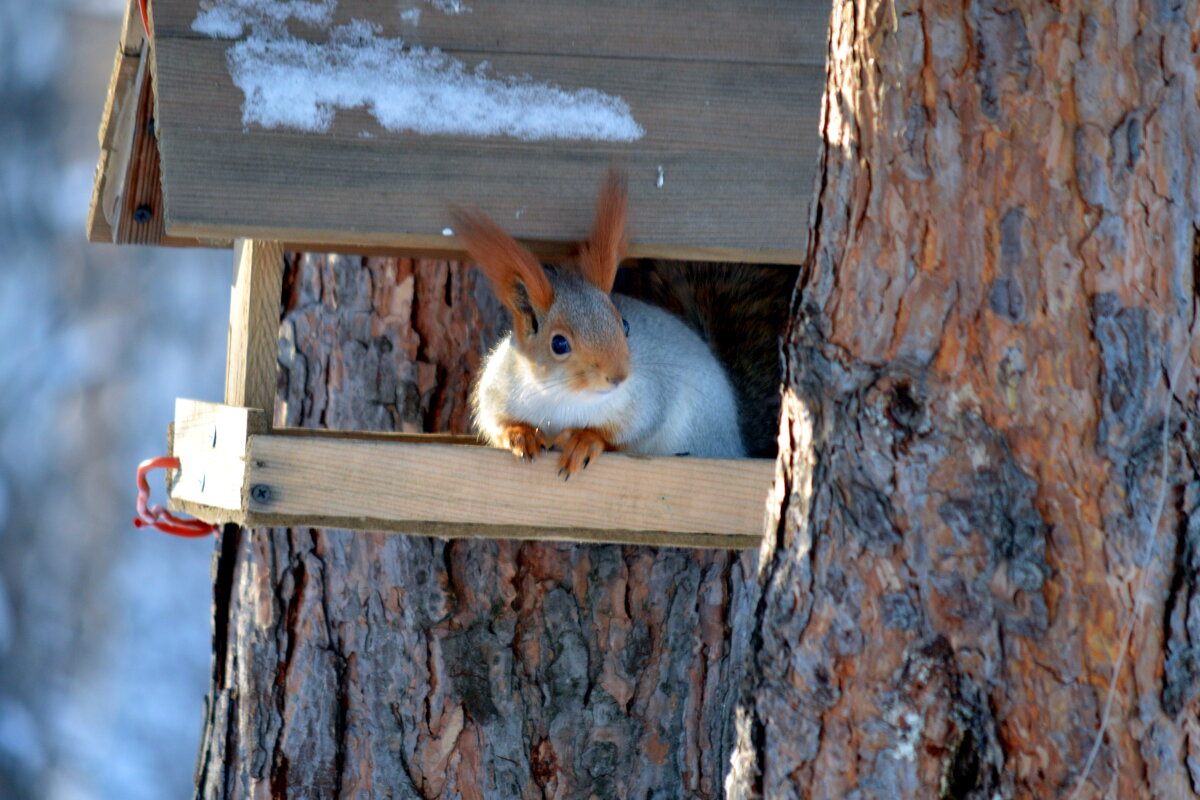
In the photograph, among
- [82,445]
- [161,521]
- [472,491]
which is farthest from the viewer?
[82,445]

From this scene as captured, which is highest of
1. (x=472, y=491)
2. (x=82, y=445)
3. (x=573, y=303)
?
(x=573, y=303)

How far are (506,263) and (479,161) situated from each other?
0.47 feet

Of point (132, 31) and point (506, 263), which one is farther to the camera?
point (132, 31)

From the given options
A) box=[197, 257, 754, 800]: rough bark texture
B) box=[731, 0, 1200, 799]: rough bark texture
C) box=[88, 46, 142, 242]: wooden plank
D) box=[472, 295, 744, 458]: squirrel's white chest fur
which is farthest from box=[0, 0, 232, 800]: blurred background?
box=[731, 0, 1200, 799]: rough bark texture

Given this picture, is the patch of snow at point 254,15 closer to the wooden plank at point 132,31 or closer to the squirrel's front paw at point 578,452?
the wooden plank at point 132,31

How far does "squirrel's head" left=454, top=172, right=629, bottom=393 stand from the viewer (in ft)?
5.62

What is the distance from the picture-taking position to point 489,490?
1618 millimetres

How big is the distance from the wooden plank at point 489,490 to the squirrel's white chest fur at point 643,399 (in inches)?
7.8

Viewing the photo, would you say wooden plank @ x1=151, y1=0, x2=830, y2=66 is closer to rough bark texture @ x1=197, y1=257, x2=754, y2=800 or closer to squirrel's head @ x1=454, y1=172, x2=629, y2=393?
squirrel's head @ x1=454, y1=172, x2=629, y2=393

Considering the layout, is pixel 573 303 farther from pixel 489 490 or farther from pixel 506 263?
pixel 489 490

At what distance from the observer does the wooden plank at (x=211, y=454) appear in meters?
1.62

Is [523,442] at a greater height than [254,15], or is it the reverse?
[254,15]

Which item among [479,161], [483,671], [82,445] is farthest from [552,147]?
[82,445]

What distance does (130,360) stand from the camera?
4605mm
